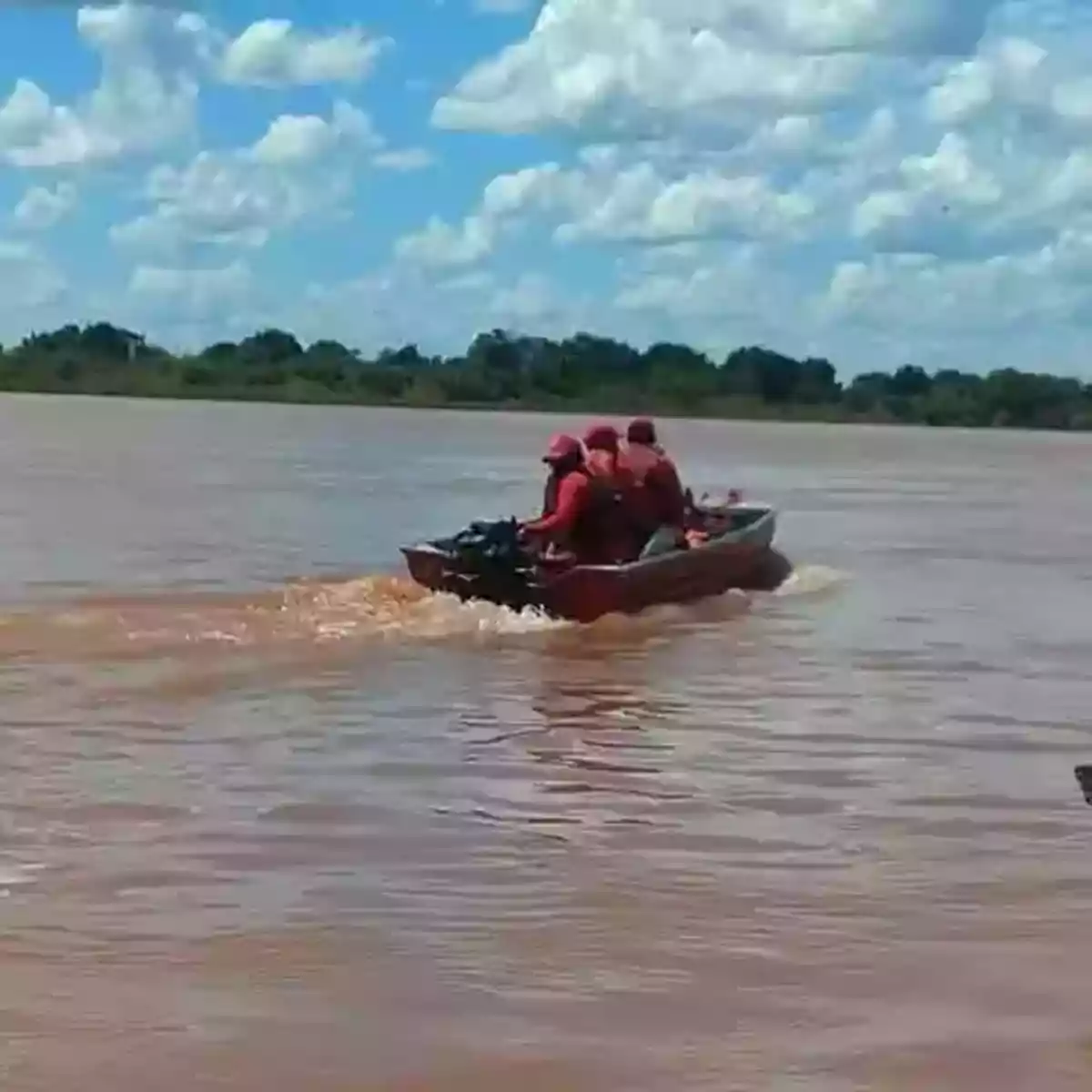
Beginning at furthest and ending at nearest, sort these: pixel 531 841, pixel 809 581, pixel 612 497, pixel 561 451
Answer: pixel 809 581 → pixel 612 497 → pixel 561 451 → pixel 531 841

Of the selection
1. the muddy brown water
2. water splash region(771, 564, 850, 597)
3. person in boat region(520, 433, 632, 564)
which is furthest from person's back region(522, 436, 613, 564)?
water splash region(771, 564, 850, 597)

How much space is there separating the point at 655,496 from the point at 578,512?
3.60 feet

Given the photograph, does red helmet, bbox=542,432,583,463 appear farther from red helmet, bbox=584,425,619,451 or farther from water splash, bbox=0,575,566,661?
water splash, bbox=0,575,566,661

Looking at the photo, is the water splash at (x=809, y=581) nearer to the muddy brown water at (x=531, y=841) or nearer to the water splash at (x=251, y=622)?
the muddy brown water at (x=531, y=841)

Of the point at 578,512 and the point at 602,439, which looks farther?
the point at 602,439

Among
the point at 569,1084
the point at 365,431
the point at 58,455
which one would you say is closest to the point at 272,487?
the point at 58,455

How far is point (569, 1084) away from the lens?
647 cm

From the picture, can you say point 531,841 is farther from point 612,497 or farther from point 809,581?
point 809,581

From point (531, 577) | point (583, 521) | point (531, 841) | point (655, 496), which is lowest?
point (531, 841)

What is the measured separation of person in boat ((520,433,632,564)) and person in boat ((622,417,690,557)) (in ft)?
Result: 1.03

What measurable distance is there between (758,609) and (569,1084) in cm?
1293

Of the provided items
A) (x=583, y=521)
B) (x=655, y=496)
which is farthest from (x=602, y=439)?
(x=583, y=521)

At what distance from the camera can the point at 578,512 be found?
17.0 metres

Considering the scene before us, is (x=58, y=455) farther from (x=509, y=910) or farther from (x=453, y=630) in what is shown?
(x=509, y=910)
